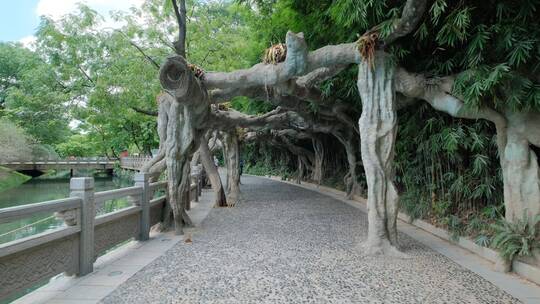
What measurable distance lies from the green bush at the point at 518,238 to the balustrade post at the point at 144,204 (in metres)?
5.04

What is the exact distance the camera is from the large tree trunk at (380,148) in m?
5.25

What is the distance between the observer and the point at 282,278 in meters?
4.23

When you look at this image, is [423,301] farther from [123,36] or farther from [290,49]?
[123,36]

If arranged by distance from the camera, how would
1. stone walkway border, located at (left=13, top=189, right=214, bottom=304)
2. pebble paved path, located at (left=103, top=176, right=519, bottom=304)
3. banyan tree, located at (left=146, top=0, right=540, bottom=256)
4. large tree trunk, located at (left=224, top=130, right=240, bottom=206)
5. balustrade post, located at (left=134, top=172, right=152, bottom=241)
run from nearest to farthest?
stone walkway border, located at (left=13, top=189, right=214, bottom=304)
pebble paved path, located at (left=103, top=176, right=519, bottom=304)
banyan tree, located at (left=146, top=0, right=540, bottom=256)
balustrade post, located at (left=134, top=172, right=152, bottom=241)
large tree trunk, located at (left=224, top=130, right=240, bottom=206)

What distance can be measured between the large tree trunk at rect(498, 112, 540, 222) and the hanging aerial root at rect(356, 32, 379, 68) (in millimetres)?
1832

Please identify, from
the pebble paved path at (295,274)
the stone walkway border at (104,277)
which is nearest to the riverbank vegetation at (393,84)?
the pebble paved path at (295,274)

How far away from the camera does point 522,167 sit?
4543 millimetres

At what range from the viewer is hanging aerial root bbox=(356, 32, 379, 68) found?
5.05 metres

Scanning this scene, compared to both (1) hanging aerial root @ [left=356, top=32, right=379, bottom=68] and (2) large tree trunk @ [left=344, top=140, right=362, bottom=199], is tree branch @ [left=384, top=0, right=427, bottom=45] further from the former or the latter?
(2) large tree trunk @ [left=344, top=140, right=362, bottom=199]

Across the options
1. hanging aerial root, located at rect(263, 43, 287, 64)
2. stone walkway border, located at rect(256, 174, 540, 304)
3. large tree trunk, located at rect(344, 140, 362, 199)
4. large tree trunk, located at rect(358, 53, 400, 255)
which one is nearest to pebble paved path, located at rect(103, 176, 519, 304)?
stone walkway border, located at rect(256, 174, 540, 304)

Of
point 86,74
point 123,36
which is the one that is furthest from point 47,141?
point 123,36

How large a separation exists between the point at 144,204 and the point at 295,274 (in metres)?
3.02

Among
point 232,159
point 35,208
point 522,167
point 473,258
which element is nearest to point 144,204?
point 35,208

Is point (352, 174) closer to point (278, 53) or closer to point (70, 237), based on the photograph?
point (278, 53)
